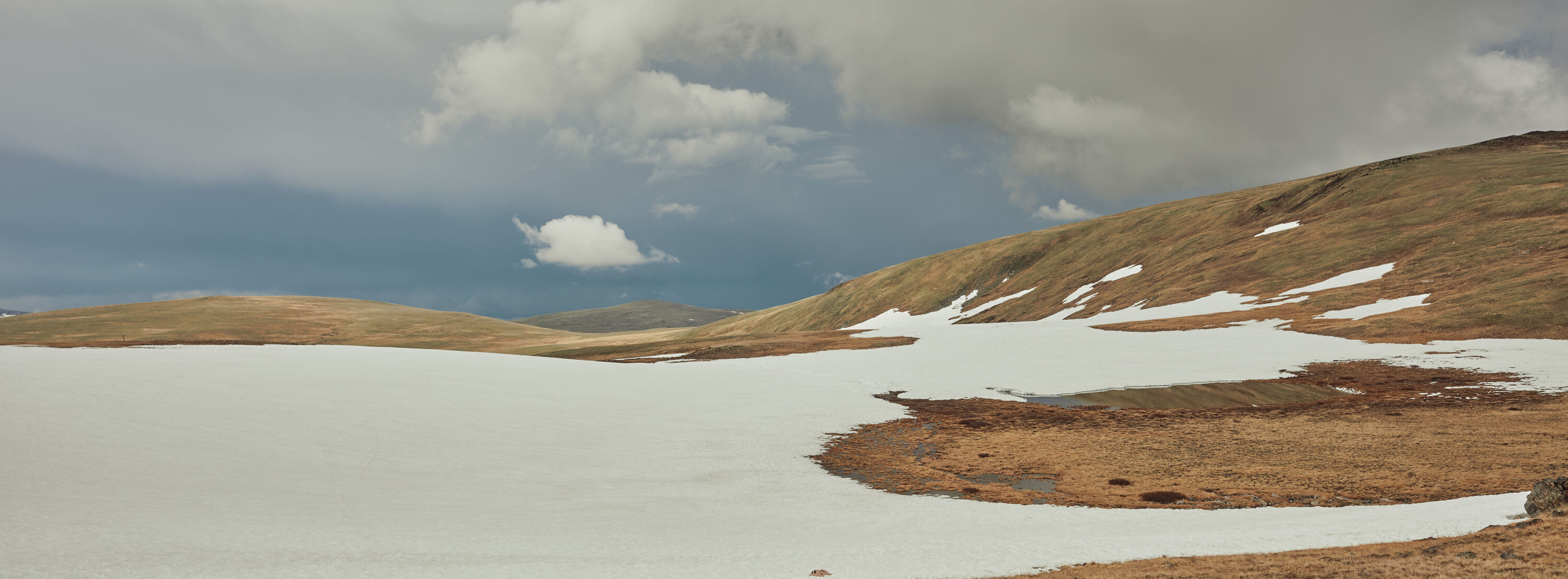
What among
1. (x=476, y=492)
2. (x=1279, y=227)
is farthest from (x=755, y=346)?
(x=1279, y=227)

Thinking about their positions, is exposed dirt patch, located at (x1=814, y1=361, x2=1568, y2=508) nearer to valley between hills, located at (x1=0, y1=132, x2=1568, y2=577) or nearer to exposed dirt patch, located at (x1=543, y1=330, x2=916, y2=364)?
valley between hills, located at (x1=0, y1=132, x2=1568, y2=577)

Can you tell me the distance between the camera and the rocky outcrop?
11.6 meters

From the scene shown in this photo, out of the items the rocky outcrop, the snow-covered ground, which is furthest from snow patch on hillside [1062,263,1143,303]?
the rocky outcrop

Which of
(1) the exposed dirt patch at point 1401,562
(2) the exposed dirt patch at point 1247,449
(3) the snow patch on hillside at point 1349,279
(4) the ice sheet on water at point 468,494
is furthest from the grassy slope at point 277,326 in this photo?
(1) the exposed dirt patch at point 1401,562

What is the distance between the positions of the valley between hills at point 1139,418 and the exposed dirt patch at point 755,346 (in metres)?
0.77

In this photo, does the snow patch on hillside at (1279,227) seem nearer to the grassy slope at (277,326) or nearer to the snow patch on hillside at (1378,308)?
the snow patch on hillside at (1378,308)

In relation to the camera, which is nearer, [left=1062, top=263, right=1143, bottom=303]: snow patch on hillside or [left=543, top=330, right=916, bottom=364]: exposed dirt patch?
[left=543, top=330, right=916, bottom=364]: exposed dirt patch

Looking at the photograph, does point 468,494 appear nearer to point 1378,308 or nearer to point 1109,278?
point 1378,308

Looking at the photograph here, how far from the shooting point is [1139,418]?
2972 centimetres

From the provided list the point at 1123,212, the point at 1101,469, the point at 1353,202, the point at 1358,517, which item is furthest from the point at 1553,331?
the point at 1123,212

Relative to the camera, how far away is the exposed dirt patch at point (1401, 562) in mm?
9438

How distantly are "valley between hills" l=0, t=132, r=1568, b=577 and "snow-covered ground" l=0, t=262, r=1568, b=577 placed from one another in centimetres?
20

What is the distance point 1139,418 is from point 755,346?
4495 centimetres

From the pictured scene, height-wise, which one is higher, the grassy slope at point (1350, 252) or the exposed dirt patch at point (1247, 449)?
the grassy slope at point (1350, 252)
